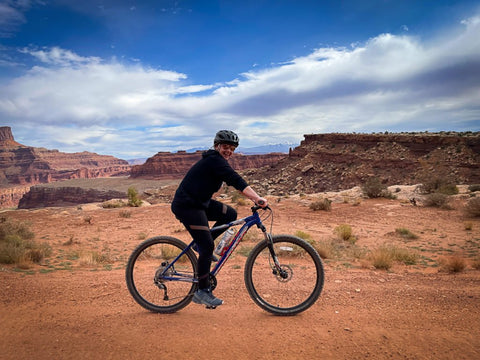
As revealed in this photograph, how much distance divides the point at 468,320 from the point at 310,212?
14191 mm

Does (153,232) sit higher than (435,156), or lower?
lower

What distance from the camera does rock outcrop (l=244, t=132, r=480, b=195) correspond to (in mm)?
31812

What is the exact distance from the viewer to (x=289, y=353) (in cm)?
280

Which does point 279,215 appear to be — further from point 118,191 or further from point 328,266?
point 118,191

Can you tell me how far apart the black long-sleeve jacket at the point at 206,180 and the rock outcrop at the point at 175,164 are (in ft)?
374

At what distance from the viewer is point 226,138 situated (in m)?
3.57

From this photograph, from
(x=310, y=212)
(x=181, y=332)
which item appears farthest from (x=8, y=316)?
(x=310, y=212)

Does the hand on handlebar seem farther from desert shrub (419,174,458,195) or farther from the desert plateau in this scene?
desert shrub (419,174,458,195)

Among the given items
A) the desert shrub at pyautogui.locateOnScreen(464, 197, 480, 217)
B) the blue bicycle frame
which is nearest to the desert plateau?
the blue bicycle frame

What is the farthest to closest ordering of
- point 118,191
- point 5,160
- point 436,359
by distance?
point 5,160 < point 118,191 < point 436,359

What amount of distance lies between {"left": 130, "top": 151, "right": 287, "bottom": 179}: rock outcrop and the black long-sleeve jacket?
11392cm

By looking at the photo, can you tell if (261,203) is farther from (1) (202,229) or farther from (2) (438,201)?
(2) (438,201)

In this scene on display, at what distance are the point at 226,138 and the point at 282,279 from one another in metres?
2.03

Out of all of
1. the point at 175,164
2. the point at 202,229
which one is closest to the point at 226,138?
the point at 202,229
